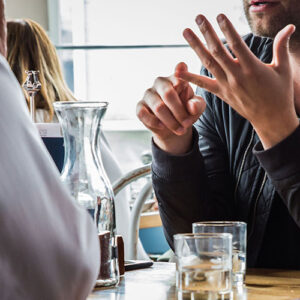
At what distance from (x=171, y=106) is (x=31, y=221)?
22.6 inches

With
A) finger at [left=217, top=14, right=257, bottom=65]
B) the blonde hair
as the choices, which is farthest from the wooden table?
the blonde hair

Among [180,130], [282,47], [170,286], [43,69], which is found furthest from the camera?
[43,69]

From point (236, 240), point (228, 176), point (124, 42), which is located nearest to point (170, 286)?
point (236, 240)

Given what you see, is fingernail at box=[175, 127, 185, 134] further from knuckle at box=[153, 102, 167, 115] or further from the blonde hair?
the blonde hair

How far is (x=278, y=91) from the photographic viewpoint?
1175 mm

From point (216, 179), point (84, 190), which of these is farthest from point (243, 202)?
point (84, 190)

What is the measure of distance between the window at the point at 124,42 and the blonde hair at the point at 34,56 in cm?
166

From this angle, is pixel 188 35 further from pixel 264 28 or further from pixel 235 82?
pixel 264 28

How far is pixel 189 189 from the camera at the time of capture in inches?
54.0

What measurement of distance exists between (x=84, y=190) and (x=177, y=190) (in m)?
0.34

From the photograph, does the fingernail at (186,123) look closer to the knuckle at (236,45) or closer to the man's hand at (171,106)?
the man's hand at (171,106)

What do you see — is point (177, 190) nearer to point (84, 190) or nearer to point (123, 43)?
point (84, 190)

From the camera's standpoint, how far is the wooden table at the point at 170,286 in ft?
3.23

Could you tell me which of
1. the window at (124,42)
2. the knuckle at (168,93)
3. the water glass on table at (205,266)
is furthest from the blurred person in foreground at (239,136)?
the window at (124,42)
